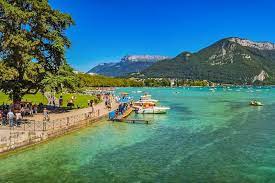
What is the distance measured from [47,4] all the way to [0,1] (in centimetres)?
761

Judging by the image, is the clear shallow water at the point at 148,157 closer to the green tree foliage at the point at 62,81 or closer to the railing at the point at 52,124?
the railing at the point at 52,124

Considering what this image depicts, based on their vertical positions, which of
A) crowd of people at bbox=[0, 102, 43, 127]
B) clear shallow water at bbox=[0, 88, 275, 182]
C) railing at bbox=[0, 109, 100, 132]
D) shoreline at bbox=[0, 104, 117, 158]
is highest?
crowd of people at bbox=[0, 102, 43, 127]

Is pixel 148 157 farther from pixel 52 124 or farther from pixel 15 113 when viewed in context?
pixel 15 113

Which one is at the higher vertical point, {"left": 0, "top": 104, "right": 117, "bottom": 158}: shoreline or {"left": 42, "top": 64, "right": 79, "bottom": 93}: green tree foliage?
{"left": 42, "top": 64, "right": 79, "bottom": 93}: green tree foliage

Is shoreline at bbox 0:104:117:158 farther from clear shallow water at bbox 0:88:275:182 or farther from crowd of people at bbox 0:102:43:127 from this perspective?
crowd of people at bbox 0:102:43:127

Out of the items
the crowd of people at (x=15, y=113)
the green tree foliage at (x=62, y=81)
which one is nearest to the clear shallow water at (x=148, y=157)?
the crowd of people at (x=15, y=113)

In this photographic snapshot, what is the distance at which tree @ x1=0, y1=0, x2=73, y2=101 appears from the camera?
5403 cm

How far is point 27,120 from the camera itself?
50.8 metres

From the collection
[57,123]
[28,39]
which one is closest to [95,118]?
[57,123]

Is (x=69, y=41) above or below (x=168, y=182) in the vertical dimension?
above

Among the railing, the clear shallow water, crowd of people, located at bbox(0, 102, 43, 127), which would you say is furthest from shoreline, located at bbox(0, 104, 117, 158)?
crowd of people, located at bbox(0, 102, 43, 127)

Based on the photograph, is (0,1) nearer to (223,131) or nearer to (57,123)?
(57,123)

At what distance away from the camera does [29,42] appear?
5491 centimetres

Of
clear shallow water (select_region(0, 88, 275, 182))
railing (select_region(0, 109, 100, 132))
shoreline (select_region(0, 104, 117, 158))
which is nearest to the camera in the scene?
clear shallow water (select_region(0, 88, 275, 182))
